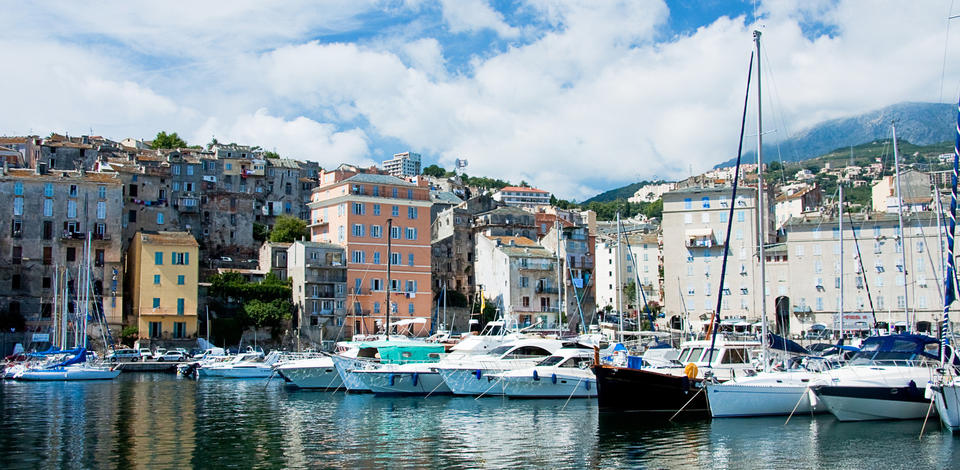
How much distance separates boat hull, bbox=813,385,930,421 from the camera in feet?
98.2

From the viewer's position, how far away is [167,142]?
13475 centimetres

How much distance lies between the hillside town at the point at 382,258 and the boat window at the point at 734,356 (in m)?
25.5

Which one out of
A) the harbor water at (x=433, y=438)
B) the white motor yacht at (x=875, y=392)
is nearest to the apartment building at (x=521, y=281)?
the harbor water at (x=433, y=438)

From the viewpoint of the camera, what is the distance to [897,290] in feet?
266

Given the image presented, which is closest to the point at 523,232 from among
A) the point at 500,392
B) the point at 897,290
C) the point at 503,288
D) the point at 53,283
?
the point at 503,288

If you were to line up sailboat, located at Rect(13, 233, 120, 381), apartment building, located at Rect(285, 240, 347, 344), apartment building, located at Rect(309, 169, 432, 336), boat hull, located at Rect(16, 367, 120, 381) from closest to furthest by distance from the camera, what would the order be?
boat hull, located at Rect(16, 367, 120, 381) → sailboat, located at Rect(13, 233, 120, 381) → apartment building, located at Rect(285, 240, 347, 344) → apartment building, located at Rect(309, 169, 432, 336)

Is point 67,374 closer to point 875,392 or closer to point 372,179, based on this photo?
point 372,179

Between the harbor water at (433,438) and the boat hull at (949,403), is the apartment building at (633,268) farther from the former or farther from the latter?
the boat hull at (949,403)

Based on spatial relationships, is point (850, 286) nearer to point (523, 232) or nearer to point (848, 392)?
point (523, 232)

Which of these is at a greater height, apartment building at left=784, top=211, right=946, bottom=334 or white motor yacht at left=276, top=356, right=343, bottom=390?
apartment building at left=784, top=211, right=946, bottom=334

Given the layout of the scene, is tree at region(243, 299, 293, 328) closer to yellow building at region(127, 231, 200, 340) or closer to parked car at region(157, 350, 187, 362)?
yellow building at region(127, 231, 200, 340)

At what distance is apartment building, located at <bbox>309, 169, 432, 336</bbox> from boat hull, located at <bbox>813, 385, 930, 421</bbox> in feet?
181

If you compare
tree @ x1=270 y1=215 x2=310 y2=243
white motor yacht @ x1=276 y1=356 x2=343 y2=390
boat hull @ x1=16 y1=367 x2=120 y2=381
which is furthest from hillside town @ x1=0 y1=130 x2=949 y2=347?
white motor yacht @ x1=276 y1=356 x2=343 y2=390

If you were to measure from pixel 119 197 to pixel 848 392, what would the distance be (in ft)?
220
